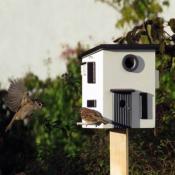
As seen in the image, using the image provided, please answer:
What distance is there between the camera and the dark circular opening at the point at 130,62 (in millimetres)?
6651

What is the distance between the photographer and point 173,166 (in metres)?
8.10

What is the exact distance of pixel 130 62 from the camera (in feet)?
22.0

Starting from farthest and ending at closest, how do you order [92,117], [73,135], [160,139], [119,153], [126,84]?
[73,135] < [160,139] < [119,153] < [126,84] < [92,117]

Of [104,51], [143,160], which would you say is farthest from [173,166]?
[104,51]

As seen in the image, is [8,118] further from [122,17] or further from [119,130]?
[119,130]

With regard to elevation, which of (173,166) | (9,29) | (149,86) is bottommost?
(173,166)

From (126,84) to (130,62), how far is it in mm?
185

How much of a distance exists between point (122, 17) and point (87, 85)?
2.84 m

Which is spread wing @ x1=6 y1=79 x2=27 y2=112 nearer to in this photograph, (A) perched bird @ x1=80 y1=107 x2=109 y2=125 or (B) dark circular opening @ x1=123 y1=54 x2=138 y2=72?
(A) perched bird @ x1=80 y1=107 x2=109 y2=125

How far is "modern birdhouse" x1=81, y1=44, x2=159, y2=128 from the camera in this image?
6582 millimetres

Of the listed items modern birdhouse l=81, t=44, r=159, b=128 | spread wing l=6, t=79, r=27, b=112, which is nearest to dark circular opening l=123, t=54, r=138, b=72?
modern birdhouse l=81, t=44, r=159, b=128

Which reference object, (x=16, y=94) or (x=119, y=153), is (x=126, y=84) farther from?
(x=16, y=94)

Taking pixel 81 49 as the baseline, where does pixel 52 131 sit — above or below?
below

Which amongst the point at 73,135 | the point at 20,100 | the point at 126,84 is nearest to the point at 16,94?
the point at 20,100
